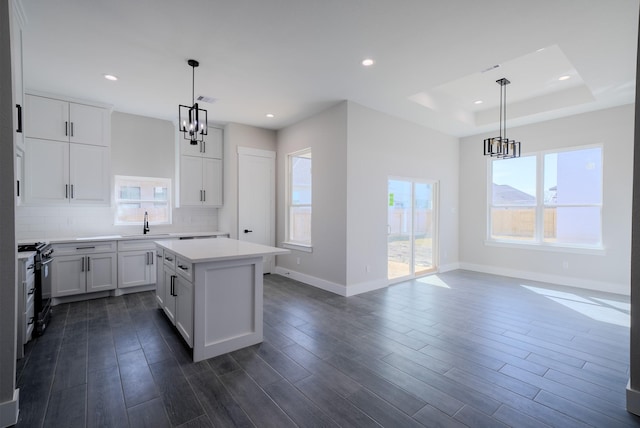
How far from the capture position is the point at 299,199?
5750 mm

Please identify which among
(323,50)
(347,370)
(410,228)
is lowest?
(347,370)

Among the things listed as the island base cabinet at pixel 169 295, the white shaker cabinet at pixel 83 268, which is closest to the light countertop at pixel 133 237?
the white shaker cabinet at pixel 83 268

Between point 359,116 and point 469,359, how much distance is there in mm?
3596

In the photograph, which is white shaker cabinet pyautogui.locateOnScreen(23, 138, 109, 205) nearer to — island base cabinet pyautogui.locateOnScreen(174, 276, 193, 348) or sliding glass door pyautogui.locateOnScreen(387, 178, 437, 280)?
island base cabinet pyautogui.locateOnScreen(174, 276, 193, 348)

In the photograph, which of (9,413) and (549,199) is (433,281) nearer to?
(549,199)

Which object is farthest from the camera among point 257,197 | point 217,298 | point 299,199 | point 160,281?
point 257,197

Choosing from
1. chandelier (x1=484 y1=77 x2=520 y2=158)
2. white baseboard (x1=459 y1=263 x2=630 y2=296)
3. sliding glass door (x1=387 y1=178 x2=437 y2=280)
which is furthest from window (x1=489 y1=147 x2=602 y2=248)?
sliding glass door (x1=387 y1=178 x2=437 y2=280)

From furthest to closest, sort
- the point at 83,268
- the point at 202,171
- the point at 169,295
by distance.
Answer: the point at 202,171 → the point at 83,268 → the point at 169,295

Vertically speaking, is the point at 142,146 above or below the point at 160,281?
above

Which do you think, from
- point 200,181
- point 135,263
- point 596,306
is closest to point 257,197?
point 200,181

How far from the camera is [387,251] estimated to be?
5.10 metres

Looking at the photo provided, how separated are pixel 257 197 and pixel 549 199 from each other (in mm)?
5626

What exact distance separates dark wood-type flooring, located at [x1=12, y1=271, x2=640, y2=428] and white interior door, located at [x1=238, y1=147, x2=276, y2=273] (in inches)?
87.2

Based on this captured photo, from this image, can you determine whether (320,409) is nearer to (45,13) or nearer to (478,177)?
(45,13)
